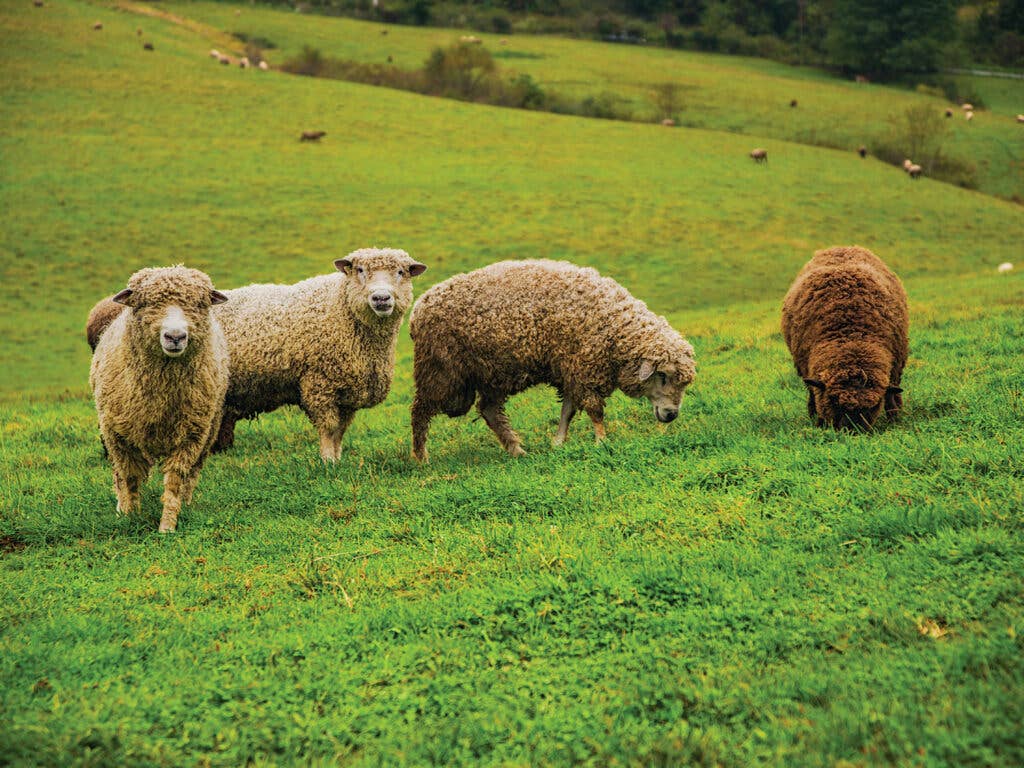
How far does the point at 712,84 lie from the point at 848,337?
5873cm

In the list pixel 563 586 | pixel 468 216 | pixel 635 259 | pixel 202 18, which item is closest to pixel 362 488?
pixel 563 586

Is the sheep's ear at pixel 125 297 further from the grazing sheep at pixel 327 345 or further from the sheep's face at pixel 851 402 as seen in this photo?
the sheep's face at pixel 851 402

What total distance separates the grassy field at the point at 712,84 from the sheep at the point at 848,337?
43515mm

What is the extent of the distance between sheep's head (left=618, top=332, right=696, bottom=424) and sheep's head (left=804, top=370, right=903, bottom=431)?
118 centimetres

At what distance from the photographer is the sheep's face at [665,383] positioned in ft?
29.6

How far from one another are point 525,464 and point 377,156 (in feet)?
119

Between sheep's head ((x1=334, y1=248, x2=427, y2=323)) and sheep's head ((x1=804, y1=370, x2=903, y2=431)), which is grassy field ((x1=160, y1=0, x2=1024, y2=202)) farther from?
sheep's head ((x1=334, y1=248, x2=427, y2=323))

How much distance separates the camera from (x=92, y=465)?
10.8 m

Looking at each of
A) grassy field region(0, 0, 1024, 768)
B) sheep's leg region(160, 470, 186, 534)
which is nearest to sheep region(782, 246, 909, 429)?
grassy field region(0, 0, 1024, 768)

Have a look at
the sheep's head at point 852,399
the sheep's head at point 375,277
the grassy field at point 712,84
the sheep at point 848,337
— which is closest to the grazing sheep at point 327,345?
the sheep's head at point 375,277

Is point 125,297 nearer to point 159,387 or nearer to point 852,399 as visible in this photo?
point 159,387

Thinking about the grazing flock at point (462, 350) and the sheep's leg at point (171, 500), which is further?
the grazing flock at point (462, 350)

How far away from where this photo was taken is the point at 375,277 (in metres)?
9.42

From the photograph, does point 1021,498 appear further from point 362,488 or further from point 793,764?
point 362,488
